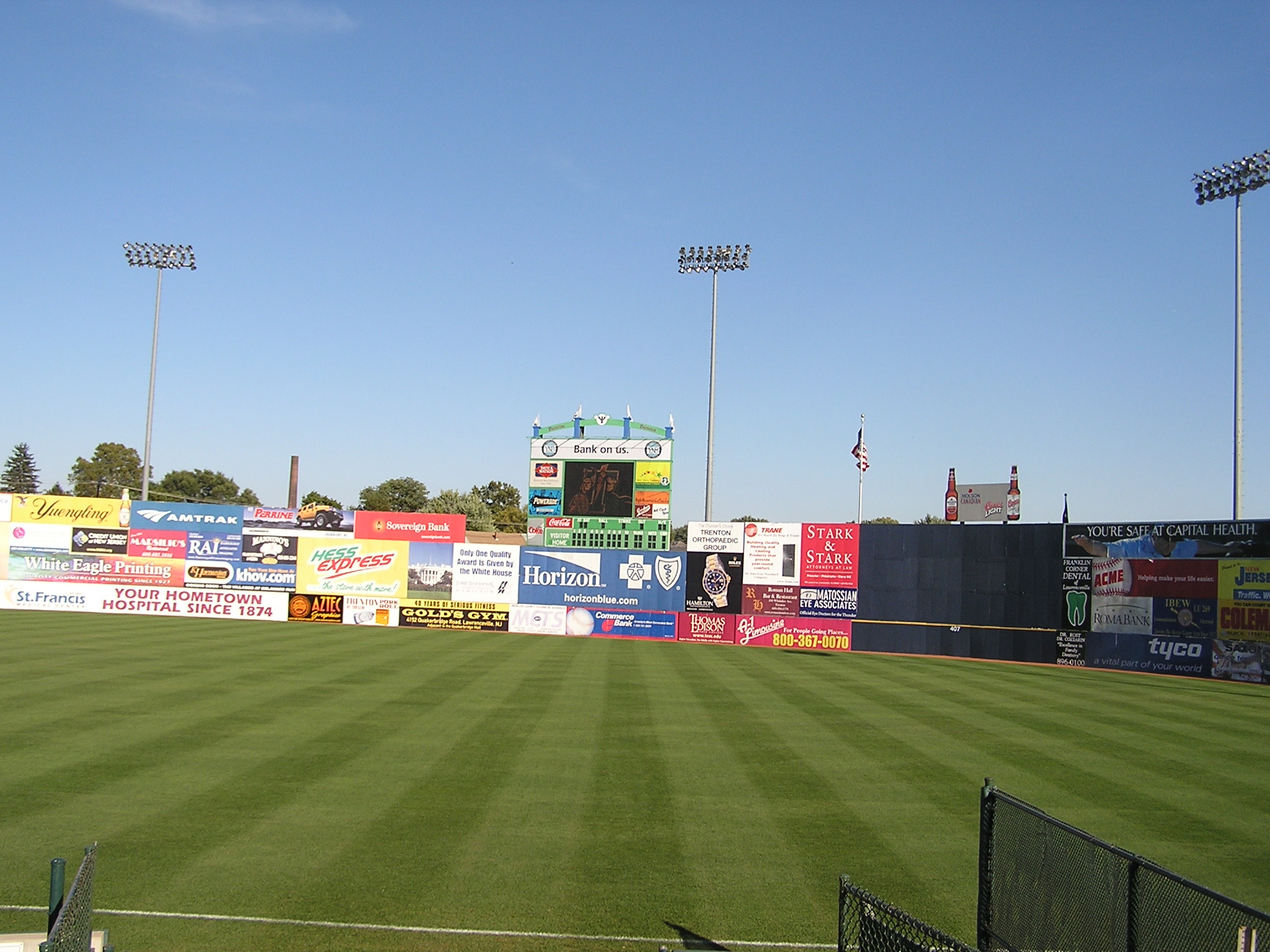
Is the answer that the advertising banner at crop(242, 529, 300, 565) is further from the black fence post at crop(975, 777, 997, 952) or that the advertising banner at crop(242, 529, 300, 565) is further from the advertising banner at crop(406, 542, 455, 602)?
the black fence post at crop(975, 777, 997, 952)

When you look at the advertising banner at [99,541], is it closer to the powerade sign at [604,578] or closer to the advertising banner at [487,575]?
the advertising banner at [487,575]

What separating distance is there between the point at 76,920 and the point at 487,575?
38.1m

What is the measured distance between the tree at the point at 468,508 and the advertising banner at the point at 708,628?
172ft

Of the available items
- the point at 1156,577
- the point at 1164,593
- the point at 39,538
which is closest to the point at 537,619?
the point at 39,538

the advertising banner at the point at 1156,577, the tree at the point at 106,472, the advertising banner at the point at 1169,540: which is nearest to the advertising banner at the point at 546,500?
the advertising banner at the point at 1169,540

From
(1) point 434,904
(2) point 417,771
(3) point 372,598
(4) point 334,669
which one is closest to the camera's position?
(1) point 434,904

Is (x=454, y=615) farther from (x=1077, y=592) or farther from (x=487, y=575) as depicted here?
(x=1077, y=592)

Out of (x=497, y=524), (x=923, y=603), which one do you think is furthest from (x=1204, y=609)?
(x=497, y=524)

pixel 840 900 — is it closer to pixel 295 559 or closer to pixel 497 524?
pixel 295 559

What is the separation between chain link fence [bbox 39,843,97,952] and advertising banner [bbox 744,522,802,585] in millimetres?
36716

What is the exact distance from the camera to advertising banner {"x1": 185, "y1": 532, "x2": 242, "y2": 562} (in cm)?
4416

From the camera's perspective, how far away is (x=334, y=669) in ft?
82.7

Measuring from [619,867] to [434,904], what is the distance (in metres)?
2.13

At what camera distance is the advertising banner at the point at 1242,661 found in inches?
1250
